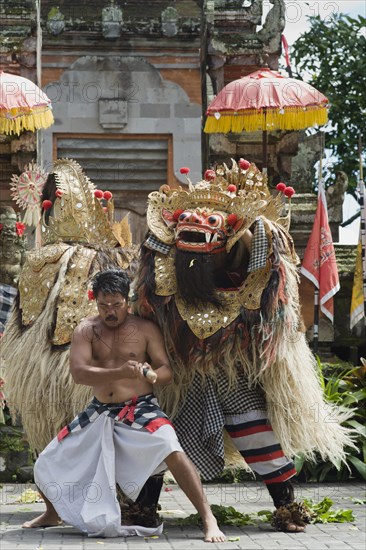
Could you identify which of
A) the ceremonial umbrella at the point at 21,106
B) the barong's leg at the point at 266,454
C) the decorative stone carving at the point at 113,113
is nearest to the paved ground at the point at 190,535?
the barong's leg at the point at 266,454

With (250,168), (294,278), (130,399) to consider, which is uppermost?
(250,168)

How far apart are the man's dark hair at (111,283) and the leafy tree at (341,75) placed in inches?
335

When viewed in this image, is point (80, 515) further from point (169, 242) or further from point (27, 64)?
point (27, 64)

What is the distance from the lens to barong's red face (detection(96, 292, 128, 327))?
6668 mm

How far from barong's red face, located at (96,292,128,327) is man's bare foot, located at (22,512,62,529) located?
1.15 m

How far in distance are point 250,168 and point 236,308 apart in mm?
889

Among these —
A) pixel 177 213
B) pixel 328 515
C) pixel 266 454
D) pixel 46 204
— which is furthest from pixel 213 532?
pixel 46 204

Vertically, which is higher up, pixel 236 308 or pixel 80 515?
pixel 236 308

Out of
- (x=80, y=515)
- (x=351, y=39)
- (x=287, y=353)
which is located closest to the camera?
(x=80, y=515)

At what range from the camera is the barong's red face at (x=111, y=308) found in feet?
21.9

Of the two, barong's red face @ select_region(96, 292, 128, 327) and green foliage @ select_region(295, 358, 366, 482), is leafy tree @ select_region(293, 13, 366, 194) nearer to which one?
green foliage @ select_region(295, 358, 366, 482)

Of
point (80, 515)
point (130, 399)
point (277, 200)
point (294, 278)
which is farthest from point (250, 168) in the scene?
point (80, 515)

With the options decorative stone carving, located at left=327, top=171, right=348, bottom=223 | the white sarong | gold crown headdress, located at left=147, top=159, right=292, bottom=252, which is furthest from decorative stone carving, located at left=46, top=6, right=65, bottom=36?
the white sarong

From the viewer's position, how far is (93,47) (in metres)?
15.2
